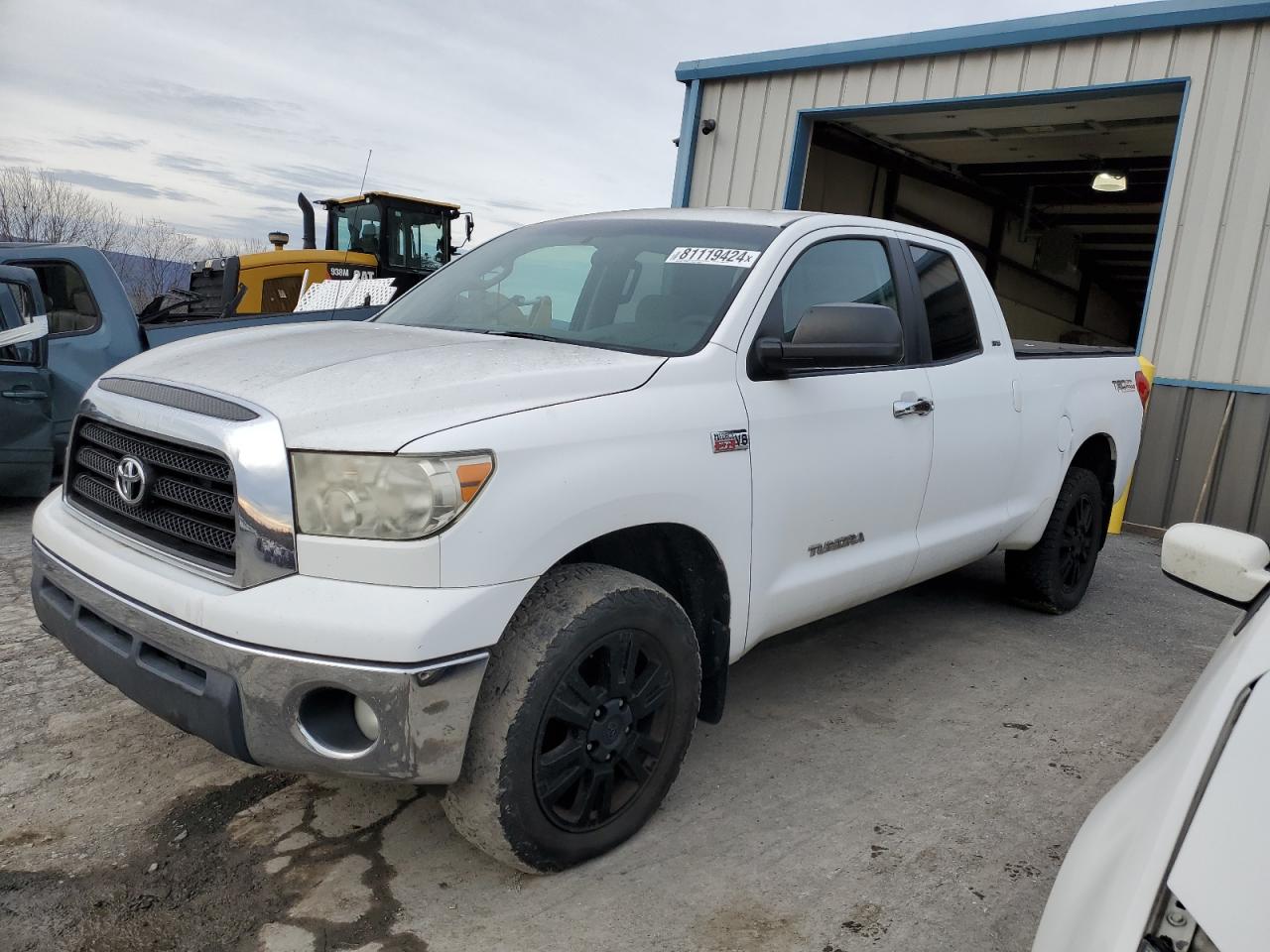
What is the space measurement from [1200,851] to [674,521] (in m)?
1.55

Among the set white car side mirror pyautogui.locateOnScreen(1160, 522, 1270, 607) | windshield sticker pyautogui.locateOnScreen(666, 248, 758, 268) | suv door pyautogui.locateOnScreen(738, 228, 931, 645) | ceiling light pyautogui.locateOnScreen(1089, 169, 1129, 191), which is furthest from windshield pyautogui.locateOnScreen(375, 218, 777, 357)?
ceiling light pyautogui.locateOnScreen(1089, 169, 1129, 191)

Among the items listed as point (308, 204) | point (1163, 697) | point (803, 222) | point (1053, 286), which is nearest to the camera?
point (803, 222)

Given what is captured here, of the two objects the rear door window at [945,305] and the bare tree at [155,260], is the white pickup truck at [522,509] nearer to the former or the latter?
the rear door window at [945,305]

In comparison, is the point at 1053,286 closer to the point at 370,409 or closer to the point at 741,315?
the point at 741,315

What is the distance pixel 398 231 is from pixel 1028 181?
913 cm

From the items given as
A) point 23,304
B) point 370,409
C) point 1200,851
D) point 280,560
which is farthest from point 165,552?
point 23,304

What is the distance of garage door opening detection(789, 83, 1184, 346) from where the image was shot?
32.6 feet

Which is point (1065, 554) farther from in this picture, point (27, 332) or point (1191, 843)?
point (27, 332)

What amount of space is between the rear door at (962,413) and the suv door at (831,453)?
12 centimetres

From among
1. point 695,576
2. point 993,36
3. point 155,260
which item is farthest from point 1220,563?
point 155,260

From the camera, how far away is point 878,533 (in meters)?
3.42

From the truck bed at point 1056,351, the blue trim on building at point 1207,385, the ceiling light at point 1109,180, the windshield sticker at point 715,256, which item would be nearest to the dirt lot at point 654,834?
the truck bed at point 1056,351

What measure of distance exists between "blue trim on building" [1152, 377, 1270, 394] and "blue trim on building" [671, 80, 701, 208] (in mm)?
5298

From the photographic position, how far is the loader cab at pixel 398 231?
42.8 feet
